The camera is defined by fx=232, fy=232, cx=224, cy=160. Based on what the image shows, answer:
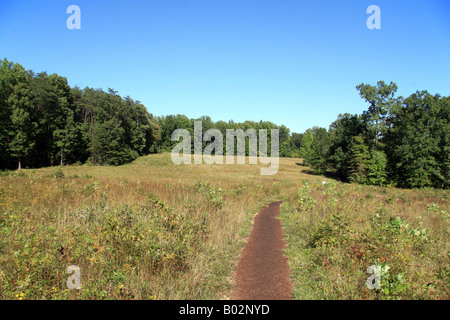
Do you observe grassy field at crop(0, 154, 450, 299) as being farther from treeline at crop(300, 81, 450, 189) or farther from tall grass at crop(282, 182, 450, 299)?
treeline at crop(300, 81, 450, 189)

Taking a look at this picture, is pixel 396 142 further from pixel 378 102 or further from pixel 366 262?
pixel 366 262

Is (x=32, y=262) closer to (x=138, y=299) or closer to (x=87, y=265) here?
(x=87, y=265)

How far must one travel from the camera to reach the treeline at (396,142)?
42375mm

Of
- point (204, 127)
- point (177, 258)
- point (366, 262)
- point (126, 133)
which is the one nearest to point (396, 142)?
point (366, 262)

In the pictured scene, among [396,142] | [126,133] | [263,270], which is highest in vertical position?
[126,133]

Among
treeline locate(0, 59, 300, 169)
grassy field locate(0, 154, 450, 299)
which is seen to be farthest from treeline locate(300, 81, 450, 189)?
treeline locate(0, 59, 300, 169)

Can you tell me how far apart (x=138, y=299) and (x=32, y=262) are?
221cm

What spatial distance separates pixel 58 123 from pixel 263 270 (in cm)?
6120

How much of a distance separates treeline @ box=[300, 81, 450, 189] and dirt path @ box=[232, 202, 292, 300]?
46.8 metres

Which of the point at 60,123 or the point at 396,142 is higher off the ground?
the point at 60,123

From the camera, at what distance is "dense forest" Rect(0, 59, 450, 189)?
140 ft

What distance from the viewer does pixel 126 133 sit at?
222 ft
